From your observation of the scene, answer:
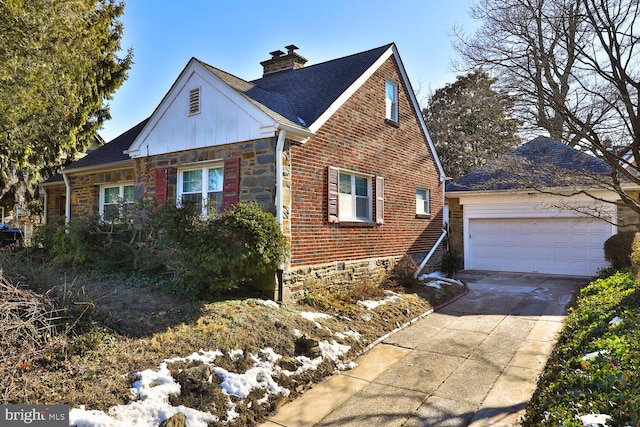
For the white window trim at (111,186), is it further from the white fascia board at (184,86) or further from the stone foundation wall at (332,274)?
the stone foundation wall at (332,274)

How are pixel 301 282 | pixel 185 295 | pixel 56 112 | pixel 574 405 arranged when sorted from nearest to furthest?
pixel 574 405, pixel 185 295, pixel 301 282, pixel 56 112

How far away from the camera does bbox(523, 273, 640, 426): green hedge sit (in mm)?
2979

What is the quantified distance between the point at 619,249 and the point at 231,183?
36.5ft

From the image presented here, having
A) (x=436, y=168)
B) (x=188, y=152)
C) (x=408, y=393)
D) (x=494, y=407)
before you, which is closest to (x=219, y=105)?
(x=188, y=152)

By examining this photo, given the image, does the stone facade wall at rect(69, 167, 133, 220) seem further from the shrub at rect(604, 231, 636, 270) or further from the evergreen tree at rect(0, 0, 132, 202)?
the shrub at rect(604, 231, 636, 270)

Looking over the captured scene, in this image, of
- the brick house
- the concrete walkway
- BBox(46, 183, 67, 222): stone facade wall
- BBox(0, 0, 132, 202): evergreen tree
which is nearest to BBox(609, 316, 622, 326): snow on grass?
the concrete walkway

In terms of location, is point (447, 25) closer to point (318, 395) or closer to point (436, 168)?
point (436, 168)

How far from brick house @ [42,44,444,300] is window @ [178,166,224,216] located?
0.03 meters

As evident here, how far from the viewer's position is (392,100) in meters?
11.5

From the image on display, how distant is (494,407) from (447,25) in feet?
25.1

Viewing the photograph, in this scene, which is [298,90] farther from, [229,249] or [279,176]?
[229,249]

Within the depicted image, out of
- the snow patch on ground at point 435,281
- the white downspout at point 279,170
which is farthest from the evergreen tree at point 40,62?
the snow patch on ground at point 435,281

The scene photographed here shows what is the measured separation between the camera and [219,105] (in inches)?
330

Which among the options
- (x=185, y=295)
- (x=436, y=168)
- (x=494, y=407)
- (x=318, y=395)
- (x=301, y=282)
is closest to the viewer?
(x=494, y=407)
